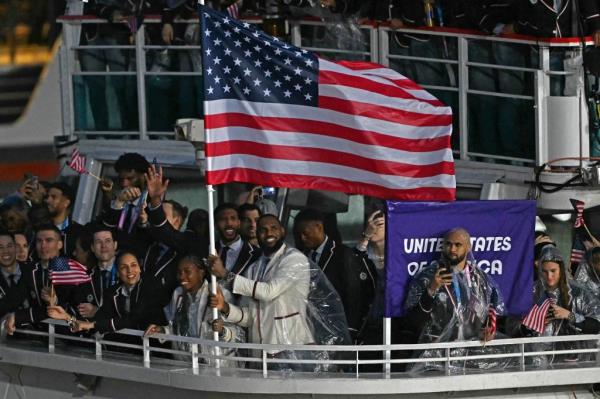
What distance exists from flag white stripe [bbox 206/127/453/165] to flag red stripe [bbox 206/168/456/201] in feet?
0.68

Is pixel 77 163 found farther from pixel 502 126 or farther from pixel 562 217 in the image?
pixel 562 217

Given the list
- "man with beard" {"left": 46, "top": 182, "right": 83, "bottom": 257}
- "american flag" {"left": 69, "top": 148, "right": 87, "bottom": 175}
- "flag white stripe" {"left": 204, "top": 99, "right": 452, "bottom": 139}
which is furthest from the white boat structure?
"flag white stripe" {"left": 204, "top": 99, "right": 452, "bottom": 139}

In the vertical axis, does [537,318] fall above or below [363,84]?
below

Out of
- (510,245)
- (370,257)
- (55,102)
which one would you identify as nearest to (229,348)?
(370,257)

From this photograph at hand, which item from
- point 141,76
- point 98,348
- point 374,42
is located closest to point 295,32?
point 374,42

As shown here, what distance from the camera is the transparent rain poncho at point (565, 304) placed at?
39.8 feet

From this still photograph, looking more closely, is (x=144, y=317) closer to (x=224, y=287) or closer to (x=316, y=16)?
(x=224, y=287)

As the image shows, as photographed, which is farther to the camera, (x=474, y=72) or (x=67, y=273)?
(x=474, y=72)

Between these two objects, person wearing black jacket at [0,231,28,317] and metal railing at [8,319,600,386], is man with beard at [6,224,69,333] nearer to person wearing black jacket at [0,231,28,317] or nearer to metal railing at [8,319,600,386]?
person wearing black jacket at [0,231,28,317]

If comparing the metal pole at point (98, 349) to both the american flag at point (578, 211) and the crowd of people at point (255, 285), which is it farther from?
the american flag at point (578, 211)

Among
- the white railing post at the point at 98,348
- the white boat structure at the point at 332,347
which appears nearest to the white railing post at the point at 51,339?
the white boat structure at the point at 332,347

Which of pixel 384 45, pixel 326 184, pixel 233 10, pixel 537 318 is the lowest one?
pixel 537 318

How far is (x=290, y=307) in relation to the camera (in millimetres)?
11906

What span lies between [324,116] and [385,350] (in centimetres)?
170
